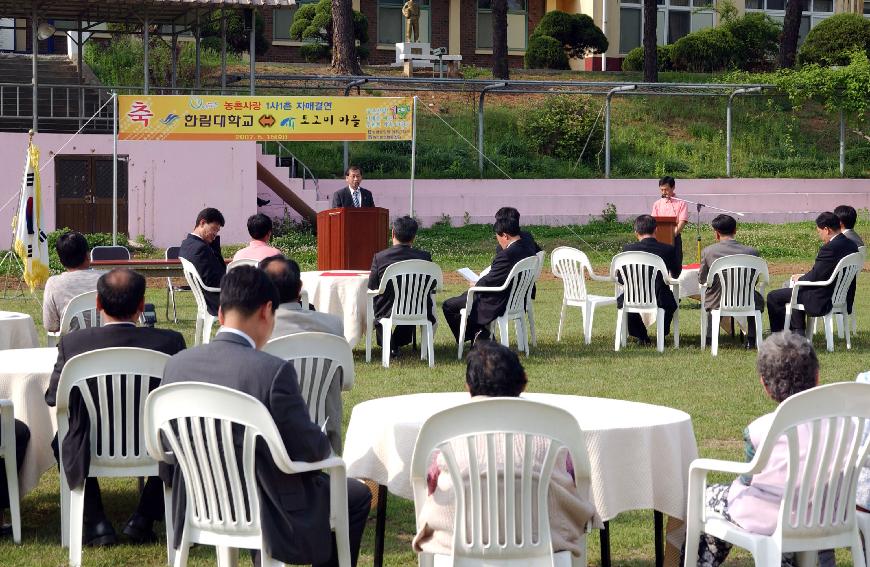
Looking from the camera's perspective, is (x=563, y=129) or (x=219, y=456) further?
(x=563, y=129)

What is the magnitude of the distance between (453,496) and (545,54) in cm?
3454

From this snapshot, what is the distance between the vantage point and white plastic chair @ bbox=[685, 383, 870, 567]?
172 inches

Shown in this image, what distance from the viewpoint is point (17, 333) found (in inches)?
330

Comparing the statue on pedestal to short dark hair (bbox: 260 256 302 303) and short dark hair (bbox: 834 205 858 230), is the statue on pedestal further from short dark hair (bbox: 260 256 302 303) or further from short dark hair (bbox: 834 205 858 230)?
short dark hair (bbox: 260 256 302 303)

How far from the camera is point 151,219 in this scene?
22.7m

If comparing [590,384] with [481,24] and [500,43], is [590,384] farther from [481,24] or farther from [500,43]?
[481,24]

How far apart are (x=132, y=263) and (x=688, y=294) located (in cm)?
607

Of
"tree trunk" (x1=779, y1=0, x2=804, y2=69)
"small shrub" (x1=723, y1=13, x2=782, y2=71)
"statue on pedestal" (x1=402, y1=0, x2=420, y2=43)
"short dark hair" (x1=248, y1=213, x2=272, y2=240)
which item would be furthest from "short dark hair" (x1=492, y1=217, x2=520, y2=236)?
"small shrub" (x1=723, y1=13, x2=782, y2=71)

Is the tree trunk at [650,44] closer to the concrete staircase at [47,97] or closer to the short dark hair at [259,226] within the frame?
the concrete staircase at [47,97]

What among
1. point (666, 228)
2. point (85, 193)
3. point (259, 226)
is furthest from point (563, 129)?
point (259, 226)

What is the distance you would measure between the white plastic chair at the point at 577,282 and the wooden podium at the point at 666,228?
6.75ft

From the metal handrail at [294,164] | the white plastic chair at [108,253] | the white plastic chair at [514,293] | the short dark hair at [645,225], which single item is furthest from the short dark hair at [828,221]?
the metal handrail at [294,164]

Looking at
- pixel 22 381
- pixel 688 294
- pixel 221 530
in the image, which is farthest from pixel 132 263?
pixel 221 530

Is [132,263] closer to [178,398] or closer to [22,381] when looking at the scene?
[22,381]
